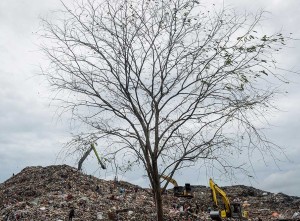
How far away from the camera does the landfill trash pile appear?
1130 cm

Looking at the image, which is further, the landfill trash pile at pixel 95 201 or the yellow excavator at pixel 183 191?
the yellow excavator at pixel 183 191

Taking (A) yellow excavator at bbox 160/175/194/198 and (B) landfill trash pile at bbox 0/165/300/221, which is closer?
(B) landfill trash pile at bbox 0/165/300/221

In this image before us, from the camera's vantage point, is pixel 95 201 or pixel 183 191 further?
pixel 183 191

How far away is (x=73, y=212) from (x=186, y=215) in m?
2.86

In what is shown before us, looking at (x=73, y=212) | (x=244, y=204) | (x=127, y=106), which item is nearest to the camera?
(x=127, y=106)

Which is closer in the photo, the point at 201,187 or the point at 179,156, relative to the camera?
the point at 179,156

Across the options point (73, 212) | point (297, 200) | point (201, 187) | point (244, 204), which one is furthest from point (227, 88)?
point (201, 187)

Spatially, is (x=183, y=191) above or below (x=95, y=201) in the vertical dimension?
above

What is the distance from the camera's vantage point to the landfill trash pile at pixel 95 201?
1130 cm

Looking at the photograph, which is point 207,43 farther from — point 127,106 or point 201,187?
point 201,187

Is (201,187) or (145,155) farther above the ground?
(201,187)

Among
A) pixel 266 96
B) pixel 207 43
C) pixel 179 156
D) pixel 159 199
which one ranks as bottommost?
pixel 159 199

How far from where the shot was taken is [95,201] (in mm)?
12641

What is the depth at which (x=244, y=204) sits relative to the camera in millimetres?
14781
